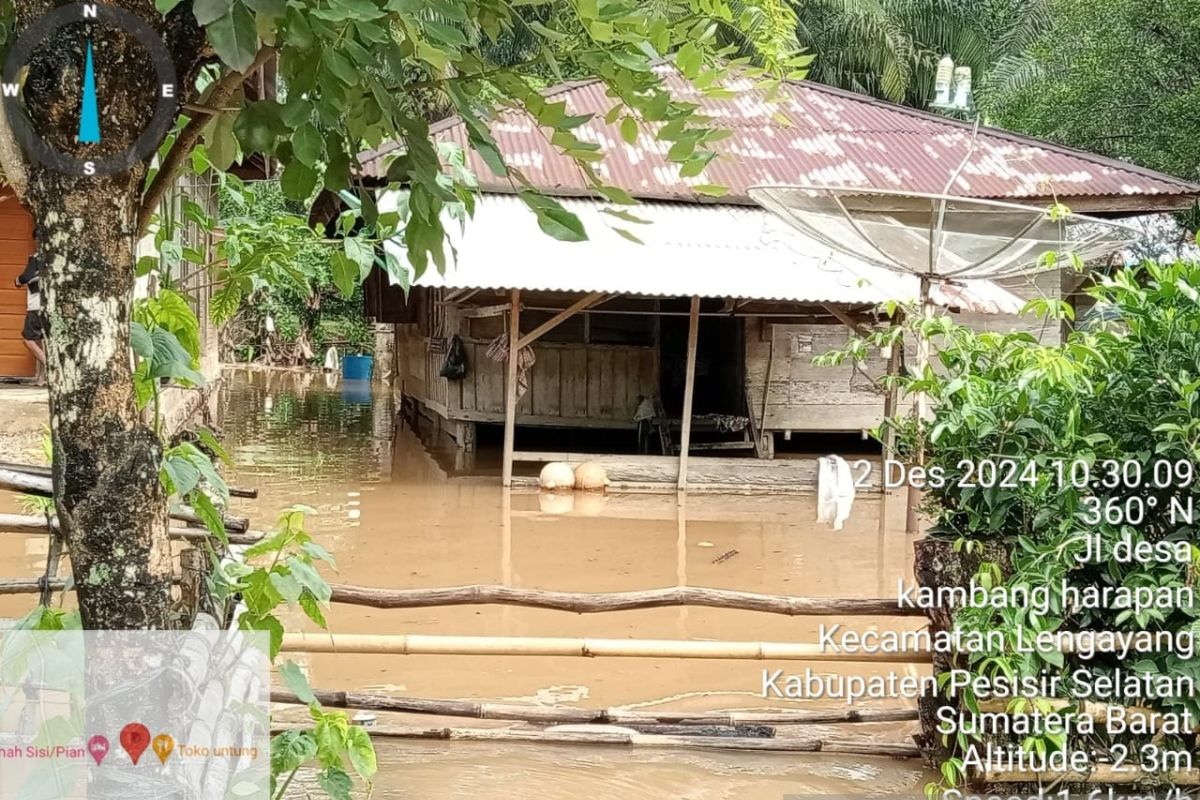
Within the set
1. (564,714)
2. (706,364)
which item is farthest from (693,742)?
(706,364)

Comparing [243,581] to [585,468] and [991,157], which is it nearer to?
[585,468]

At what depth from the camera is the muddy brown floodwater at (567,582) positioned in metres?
4.13

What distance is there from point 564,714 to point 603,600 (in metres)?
0.57

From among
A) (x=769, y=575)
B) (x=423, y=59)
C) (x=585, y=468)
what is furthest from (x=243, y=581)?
(x=585, y=468)

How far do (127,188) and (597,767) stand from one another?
3230mm

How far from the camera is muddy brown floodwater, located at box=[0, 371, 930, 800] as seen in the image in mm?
4133

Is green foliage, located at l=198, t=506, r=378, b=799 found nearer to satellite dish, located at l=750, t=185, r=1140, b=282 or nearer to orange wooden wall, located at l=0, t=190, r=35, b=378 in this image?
satellite dish, located at l=750, t=185, r=1140, b=282

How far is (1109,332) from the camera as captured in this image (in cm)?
370

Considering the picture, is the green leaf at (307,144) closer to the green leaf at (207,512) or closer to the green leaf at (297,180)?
the green leaf at (297,180)

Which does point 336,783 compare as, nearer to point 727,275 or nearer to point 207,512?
point 207,512

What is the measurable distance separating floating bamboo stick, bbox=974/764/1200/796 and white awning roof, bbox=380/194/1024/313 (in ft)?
22.3

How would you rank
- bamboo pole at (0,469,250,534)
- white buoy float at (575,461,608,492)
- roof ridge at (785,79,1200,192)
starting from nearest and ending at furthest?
bamboo pole at (0,469,250,534), white buoy float at (575,461,608,492), roof ridge at (785,79,1200,192)

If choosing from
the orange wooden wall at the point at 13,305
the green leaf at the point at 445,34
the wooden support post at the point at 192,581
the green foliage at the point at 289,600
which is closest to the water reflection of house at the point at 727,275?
the orange wooden wall at the point at 13,305

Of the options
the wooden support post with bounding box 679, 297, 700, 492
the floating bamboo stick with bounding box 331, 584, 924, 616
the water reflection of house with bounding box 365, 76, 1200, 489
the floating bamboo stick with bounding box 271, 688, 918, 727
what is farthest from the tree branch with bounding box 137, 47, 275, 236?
the wooden support post with bounding box 679, 297, 700, 492
